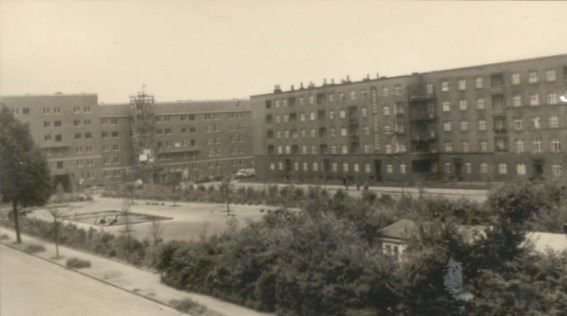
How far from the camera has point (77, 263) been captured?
79.6 ft

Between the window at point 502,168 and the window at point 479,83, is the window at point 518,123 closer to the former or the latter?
the window at point 502,168

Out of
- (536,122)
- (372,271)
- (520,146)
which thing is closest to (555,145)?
(536,122)

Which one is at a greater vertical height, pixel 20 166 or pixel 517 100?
pixel 517 100

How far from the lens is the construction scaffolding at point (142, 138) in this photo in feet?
205

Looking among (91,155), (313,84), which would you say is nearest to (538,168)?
(313,84)

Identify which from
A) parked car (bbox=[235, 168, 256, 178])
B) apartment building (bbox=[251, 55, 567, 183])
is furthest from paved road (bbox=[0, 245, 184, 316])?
parked car (bbox=[235, 168, 256, 178])

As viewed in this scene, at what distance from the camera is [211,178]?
7056cm

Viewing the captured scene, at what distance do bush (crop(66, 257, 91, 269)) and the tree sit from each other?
28.3ft

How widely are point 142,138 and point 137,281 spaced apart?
4583 centimetres

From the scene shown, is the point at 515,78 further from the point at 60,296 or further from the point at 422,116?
the point at 60,296

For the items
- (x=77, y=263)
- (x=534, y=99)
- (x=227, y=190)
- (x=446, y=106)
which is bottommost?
(x=77, y=263)

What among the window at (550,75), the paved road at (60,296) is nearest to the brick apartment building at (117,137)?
the window at (550,75)

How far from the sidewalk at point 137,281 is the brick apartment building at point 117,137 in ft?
108

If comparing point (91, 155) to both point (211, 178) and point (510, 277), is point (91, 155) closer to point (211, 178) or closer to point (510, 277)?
point (211, 178)
